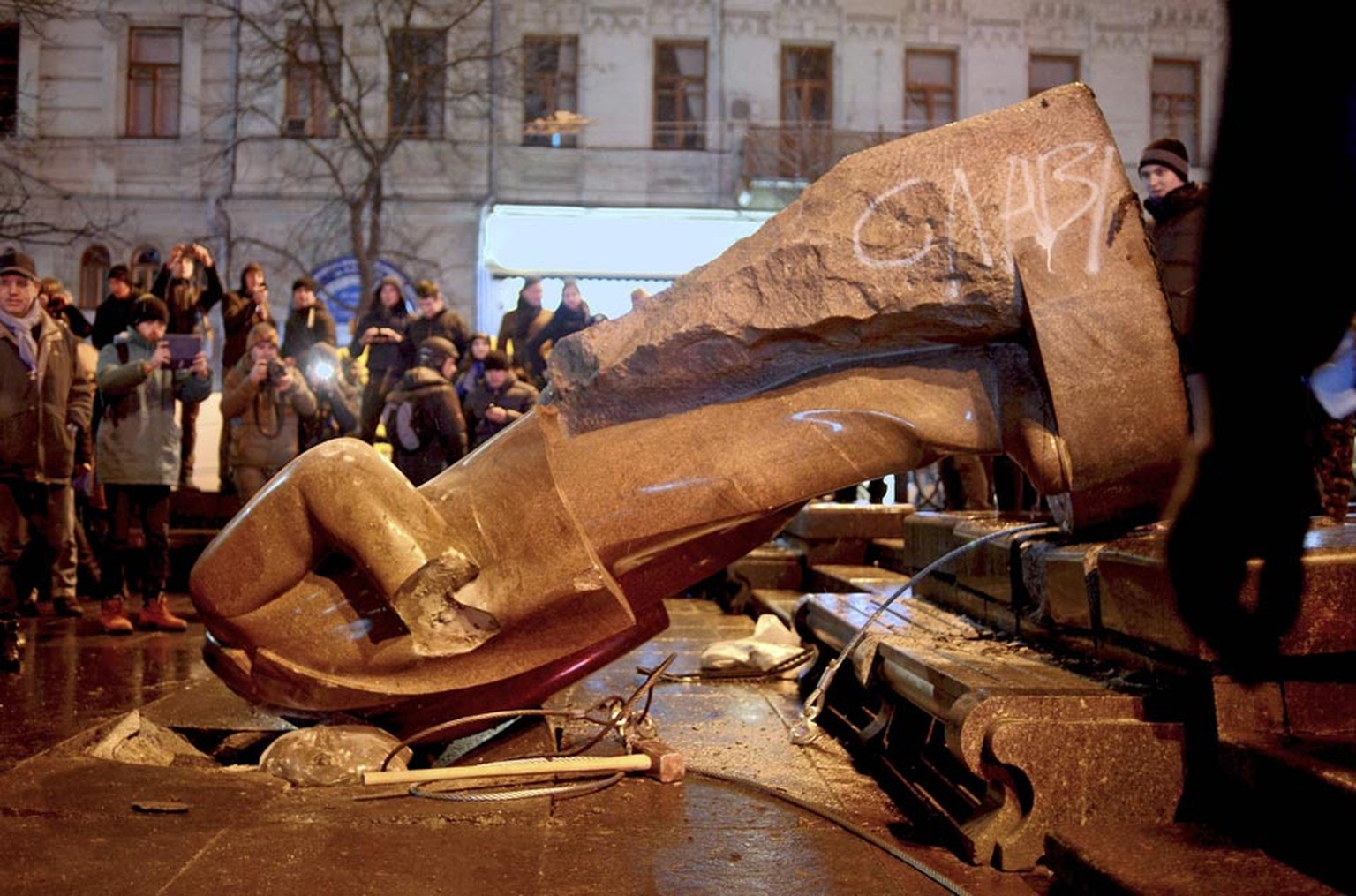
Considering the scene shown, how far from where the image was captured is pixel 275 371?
897cm

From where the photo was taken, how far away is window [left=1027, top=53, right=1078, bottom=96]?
2586cm

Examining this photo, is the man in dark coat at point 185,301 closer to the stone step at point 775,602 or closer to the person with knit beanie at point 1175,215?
the stone step at point 775,602

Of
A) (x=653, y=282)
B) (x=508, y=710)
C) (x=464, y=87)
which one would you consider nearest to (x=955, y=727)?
(x=508, y=710)

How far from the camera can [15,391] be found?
662 centimetres

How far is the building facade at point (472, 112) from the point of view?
23.7 m

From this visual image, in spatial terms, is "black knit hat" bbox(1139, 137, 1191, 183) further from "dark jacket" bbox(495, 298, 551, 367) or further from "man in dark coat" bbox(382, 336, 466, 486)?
"dark jacket" bbox(495, 298, 551, 367)

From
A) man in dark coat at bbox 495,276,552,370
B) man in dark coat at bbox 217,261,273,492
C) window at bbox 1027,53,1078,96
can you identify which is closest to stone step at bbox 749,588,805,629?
man in dark coat at bbox 495,276,552,370

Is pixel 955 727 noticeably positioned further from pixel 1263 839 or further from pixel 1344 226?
pixel 1344 226

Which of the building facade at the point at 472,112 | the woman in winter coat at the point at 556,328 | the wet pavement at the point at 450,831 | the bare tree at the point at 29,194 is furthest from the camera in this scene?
the building facade at the point at 472,112

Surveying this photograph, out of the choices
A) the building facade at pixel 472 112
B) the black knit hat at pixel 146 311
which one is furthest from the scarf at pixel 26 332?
the building facade at pixel 472 112

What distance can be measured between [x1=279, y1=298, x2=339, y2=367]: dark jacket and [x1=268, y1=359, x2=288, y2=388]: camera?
2210 millimetres

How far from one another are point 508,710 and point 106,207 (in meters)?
23.0

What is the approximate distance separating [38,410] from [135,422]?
3.89ft

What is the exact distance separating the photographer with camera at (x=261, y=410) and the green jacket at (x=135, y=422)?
2.64ft
